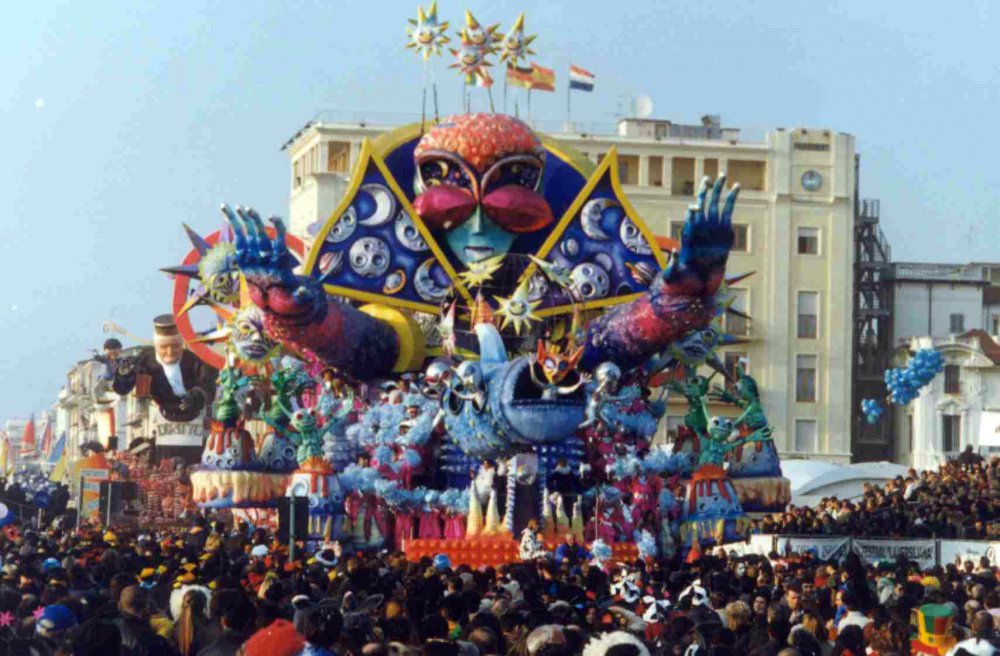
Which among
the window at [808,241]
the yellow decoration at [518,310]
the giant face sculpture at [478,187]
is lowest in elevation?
the yellow decoration at [518,310]

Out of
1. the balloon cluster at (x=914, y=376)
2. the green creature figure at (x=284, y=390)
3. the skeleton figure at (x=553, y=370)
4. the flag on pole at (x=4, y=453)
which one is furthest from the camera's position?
the flag on pole at (x=4, y=453)

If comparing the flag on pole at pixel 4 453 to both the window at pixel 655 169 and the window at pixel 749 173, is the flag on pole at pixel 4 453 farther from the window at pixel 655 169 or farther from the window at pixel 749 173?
the window at pixel 749 173

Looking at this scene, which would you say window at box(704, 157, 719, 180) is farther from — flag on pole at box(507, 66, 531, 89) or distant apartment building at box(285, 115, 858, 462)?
flag on pole at box(507, 66, 531, 89)

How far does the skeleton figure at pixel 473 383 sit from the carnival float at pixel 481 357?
0.05m

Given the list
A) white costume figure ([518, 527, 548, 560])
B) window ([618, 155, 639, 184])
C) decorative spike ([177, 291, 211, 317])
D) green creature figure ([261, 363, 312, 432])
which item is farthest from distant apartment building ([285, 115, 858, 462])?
white costume figure ([518, 527, 548, 560])

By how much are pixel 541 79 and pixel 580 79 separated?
18707 mm

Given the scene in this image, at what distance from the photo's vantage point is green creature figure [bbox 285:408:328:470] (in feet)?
145

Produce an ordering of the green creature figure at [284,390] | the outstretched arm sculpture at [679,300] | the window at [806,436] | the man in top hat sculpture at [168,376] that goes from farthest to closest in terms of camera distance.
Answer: the window at [806,436] → the man in top hat sculpture at [168,376] → the green creature figure at [284,390] → the outstretched arm sculpture at [679,300]

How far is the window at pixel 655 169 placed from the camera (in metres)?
80.2

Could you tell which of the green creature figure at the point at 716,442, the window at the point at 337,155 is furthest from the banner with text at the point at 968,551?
the window at the point at 337,155

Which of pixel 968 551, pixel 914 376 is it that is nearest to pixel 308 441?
pixel 968 551

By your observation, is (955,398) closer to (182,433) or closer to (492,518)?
(182,433)

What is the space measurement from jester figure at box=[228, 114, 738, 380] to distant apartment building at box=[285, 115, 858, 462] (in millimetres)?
32816

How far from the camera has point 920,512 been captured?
43188mm
